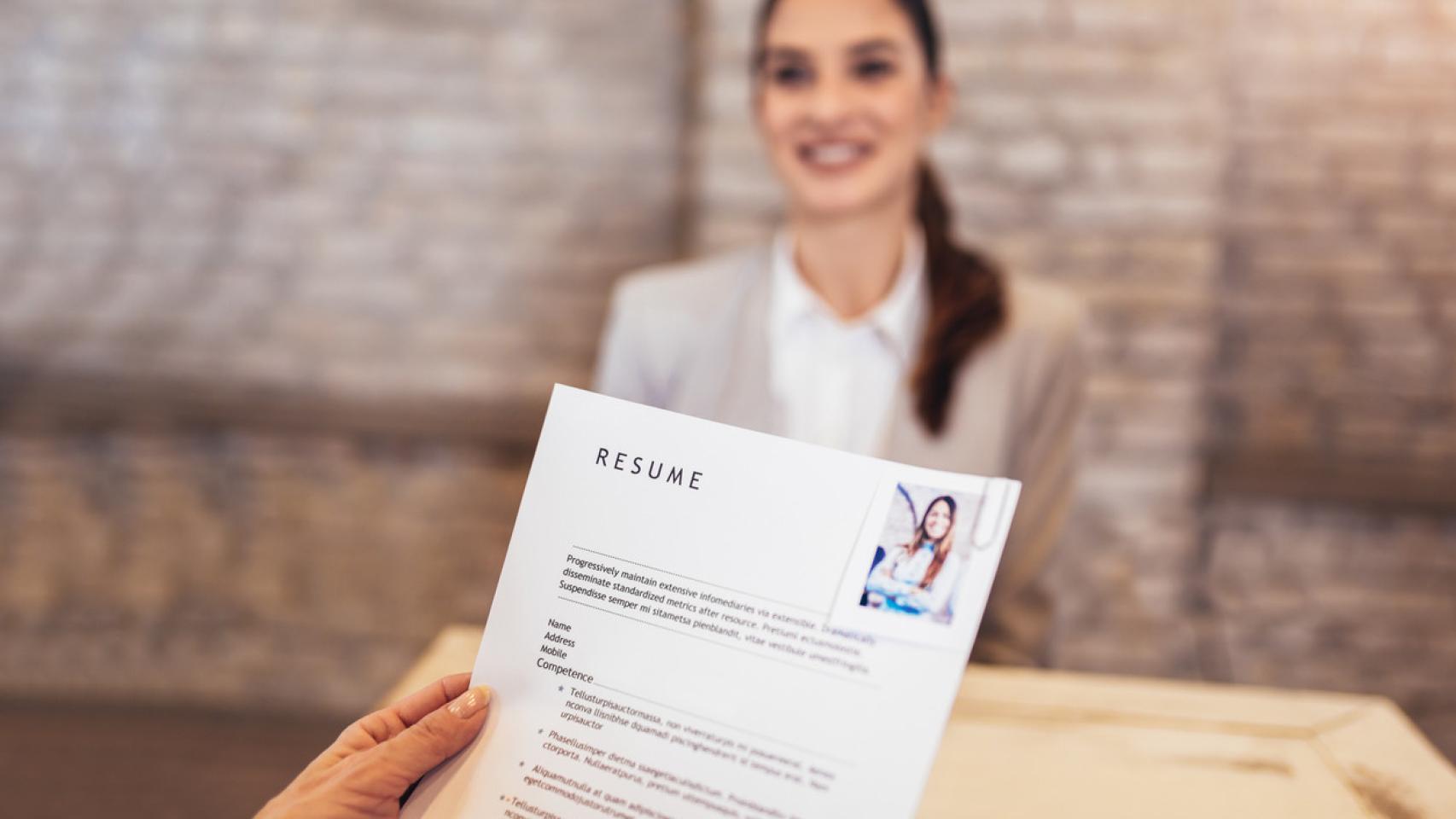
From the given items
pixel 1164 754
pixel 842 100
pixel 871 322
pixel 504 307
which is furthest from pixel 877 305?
pixel 504 307

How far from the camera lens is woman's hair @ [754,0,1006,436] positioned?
142cm

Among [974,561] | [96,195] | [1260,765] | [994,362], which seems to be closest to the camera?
[974,561]

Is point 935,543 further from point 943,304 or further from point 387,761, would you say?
point 943,304

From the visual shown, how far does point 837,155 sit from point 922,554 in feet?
3.29

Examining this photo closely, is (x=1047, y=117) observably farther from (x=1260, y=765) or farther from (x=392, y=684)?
(x=392, y=684)

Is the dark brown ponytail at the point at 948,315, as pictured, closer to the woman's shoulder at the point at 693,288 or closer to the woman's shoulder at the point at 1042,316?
the woman's shoulder at the point at 1042,316

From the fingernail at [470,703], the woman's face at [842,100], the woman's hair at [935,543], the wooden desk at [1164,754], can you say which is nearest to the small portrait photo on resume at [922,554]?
the woman's hair at [935,543]

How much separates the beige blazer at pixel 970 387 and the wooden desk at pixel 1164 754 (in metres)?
0.33

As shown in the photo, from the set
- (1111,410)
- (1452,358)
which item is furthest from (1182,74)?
(1452,358)

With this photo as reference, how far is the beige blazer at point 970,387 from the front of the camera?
56.1 inches

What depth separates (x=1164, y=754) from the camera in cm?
96

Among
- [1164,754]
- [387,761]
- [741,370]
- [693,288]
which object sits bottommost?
[387,761]

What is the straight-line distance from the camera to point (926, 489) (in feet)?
1.93

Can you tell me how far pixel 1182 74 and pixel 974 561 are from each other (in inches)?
71.4
